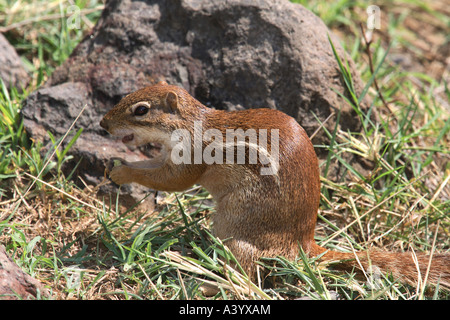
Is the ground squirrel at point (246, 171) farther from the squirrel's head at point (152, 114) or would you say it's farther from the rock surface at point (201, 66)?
the rock surface at point (201, 66)

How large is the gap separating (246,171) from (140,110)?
2.71 feet

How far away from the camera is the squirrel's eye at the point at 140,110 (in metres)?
3.49

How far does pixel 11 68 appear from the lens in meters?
5.00

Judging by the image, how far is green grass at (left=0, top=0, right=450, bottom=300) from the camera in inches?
133

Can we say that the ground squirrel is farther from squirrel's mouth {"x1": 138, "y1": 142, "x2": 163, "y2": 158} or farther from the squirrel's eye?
squirrel's mouth {"x1": 138, "y1": 142, "x2": 163, "y2": 158}

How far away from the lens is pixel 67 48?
212 inches

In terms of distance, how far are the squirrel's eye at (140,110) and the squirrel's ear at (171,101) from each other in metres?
0.15

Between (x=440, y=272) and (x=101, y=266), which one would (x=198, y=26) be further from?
(x=440, y=272)

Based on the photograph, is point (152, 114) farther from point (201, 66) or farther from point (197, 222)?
point (201, 66)

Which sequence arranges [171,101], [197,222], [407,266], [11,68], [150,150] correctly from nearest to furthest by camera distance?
[407,266]
[171,101]
[197,222]
[150,150]
[11,68]

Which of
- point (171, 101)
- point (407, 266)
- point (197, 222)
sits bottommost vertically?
point (197, 222)

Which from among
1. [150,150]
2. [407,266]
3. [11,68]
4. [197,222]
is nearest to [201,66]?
[150,150]

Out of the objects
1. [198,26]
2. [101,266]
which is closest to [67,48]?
[198,26]

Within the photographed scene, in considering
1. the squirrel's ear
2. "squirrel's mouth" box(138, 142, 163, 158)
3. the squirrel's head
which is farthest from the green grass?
the squirrel's ear
